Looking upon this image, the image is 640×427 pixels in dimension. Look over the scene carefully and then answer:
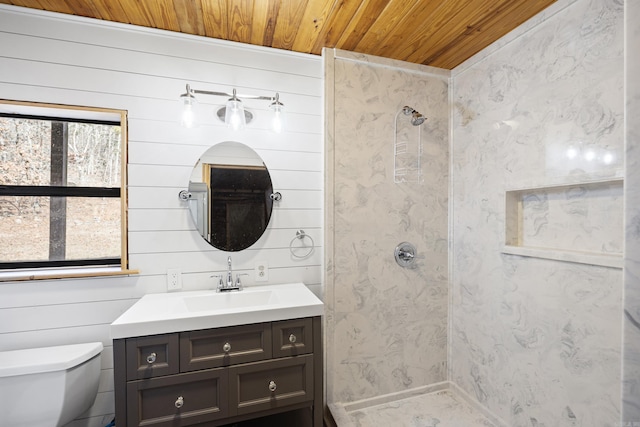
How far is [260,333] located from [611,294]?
5.05 feet

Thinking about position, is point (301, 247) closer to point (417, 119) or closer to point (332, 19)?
point (417, 119)

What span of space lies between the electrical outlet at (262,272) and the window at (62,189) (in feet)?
2.37

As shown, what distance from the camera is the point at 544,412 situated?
149cm

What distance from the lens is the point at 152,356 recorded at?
1260 millimetres

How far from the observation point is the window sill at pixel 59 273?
1473 millimetres

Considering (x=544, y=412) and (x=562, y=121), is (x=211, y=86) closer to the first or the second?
(x=562, y=121)

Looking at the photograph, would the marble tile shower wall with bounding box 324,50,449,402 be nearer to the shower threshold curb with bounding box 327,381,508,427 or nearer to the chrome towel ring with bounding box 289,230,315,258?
the shower threshold curb with bounding box 327,381,508,427

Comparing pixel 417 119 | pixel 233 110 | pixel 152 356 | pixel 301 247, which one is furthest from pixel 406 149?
pixel 152 356

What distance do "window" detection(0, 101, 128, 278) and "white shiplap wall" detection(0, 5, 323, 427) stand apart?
0.11 metres

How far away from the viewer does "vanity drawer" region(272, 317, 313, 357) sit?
1.42 meters

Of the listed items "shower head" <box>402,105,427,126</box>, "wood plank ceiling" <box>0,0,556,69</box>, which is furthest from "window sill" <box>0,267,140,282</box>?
"shower head" <box>402,105,427,126</box>

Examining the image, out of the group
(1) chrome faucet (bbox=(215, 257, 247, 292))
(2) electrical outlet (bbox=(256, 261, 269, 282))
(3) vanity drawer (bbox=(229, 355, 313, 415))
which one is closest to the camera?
(3) vanity drawer (bbox=(229, 355, 313, 415))

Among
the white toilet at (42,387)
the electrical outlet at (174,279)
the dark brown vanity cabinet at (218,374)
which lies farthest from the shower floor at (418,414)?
the white toilet at (42,387)

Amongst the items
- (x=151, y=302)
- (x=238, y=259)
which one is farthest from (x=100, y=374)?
(x=238, y=259)
